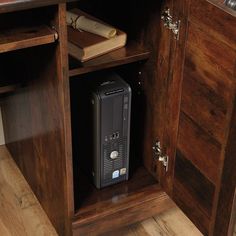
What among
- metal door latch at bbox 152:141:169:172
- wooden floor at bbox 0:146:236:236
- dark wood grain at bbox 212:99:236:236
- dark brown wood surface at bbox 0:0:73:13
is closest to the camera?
dark brown wood surface at bbox 0:0:73:13

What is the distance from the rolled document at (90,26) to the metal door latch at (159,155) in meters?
0.30

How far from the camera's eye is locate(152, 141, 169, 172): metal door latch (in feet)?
4.52

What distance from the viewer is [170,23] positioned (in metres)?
1.20

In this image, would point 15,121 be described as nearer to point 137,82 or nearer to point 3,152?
point 3,152

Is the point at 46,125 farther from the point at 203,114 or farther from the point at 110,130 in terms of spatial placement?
the point at 203,114

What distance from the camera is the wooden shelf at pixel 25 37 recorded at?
3.45 ft

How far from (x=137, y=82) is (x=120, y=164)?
22cm

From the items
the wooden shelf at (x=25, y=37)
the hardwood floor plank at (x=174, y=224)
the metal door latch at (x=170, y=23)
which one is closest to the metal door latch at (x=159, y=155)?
the hardwood floor plank at (x=174, y=224)

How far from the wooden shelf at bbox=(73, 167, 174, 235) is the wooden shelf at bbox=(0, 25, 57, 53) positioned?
50 centimetres

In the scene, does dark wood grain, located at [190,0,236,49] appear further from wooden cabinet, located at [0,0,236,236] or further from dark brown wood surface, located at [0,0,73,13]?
dark brown wood surface, located at [0,0,73,13]

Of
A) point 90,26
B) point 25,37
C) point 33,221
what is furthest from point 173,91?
point 33,221

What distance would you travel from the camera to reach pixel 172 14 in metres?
1.19

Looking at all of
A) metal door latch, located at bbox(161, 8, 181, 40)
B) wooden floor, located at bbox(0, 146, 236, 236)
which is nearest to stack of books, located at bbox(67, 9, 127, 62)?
metal door latch, located at bbox(161, 8, 181, 40)

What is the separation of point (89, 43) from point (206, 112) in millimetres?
337
